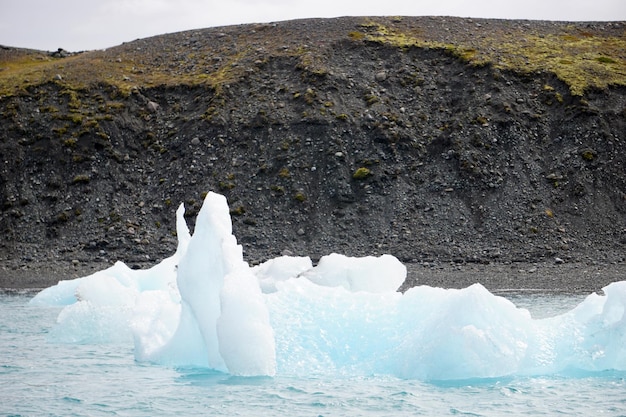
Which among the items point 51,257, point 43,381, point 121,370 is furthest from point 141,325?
point 51,257

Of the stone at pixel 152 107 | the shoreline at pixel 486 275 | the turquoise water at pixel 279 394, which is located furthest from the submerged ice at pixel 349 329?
the stone at pixel 152 107

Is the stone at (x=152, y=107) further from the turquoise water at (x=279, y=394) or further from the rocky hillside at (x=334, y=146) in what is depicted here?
the turquoise water at (x=279, y=394)

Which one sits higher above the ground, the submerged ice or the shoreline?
the submerged ice

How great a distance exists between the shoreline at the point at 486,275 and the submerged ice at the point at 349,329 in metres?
11.2

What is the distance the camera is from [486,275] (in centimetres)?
2592

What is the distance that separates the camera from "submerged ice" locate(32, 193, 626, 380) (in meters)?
11.2

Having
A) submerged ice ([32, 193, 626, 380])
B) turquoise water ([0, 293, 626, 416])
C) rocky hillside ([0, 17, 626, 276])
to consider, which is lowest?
turquoise water ([0, 293, 626, 416])

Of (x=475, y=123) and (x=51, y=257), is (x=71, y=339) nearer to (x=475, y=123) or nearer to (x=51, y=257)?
(x=51, y=257)

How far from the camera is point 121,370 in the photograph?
1283 centimetres

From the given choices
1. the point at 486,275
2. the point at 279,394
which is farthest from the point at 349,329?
the point at 486,275

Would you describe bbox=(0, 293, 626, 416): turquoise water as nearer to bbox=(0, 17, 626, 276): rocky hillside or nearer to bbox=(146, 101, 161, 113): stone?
bbox=(0, 17, 626, 276): rocky hillside

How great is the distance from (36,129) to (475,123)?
18.6m

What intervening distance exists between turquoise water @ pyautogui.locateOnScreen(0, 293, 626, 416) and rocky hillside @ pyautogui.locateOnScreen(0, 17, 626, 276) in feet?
53.4

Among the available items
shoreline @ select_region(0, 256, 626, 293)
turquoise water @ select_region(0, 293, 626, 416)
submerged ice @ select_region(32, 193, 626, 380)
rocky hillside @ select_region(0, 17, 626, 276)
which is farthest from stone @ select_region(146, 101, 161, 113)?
turquoise water @ select_region(0, 293, 626, 416)
